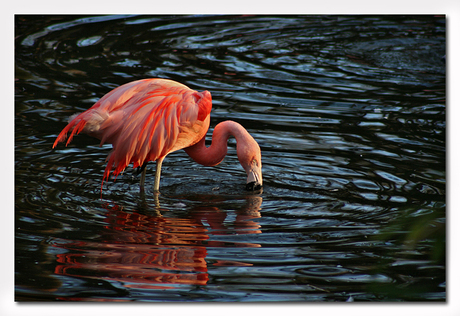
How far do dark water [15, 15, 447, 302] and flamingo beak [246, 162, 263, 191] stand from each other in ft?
0.37

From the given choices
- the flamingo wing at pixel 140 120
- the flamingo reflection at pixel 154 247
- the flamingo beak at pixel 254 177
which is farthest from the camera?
the flamingo beak at pixel 254 177

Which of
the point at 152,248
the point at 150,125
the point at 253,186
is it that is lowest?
the point at 152,248

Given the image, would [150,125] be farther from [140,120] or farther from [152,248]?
[152,248]

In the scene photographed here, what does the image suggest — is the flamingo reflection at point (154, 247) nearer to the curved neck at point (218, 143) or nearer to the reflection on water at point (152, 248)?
the reflection on water at point (152, 248)

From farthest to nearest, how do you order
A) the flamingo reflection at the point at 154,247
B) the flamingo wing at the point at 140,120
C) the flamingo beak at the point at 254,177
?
the flamingo beak at the point at 254,177, the flamingo wing at the point at 140,120, the flamingo reflection at the point at 154,247

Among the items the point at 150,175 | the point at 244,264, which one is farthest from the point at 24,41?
the point at 244,264

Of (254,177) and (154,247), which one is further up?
(254,177)

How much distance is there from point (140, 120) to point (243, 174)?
1.38m

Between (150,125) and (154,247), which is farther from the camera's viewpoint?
(150,125)

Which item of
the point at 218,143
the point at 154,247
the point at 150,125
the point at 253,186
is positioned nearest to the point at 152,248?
the point at 154,247

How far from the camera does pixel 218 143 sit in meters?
5.75

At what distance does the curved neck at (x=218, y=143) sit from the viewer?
5641 millimetres

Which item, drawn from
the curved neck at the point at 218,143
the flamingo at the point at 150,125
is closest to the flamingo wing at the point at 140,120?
the flamingo at the point at 150,125

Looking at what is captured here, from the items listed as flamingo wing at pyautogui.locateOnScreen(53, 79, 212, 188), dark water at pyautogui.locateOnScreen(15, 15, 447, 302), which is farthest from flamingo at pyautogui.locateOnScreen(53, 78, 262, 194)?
dark water at pyautogui.locateOnScreen(15, 15, 447, 302)
